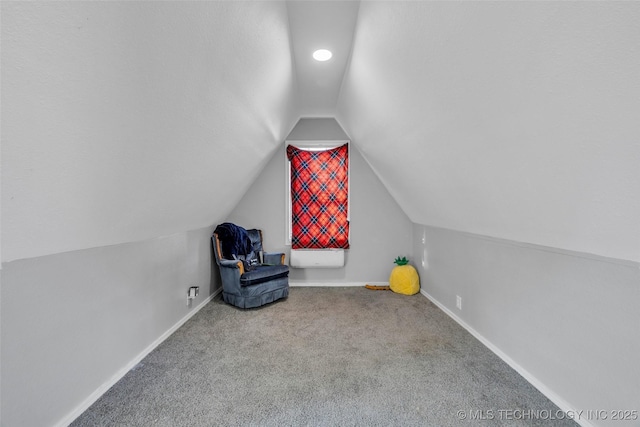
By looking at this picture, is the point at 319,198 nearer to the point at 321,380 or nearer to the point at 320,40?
the point at 320,40

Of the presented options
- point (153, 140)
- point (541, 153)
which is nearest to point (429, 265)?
point (541, 153)

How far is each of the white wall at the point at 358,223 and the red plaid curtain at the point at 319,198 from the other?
15 cm

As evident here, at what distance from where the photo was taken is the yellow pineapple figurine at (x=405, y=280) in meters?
A: 3.49

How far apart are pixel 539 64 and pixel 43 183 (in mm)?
1907

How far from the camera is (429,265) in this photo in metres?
3.35

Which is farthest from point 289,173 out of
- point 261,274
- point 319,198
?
point 261,274

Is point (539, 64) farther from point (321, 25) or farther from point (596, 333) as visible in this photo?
point (321, 25)

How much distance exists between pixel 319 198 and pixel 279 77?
1.90 m

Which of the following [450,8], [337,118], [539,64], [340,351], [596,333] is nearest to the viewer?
[539,64]

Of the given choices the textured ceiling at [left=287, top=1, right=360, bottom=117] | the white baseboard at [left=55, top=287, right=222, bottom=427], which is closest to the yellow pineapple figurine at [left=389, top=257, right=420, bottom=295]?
the textured ceiling at [left=287, top=1, right=360, bottom=117]

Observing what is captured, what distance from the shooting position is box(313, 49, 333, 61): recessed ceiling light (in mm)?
2299

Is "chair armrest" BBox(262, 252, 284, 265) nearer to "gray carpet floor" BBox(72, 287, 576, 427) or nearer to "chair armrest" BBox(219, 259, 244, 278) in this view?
"chair armrest" BBox(219, 259, 244, 278)

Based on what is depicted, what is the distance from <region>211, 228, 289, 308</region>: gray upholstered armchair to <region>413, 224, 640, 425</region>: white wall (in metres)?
2.03

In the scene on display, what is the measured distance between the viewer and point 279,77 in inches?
88.8
